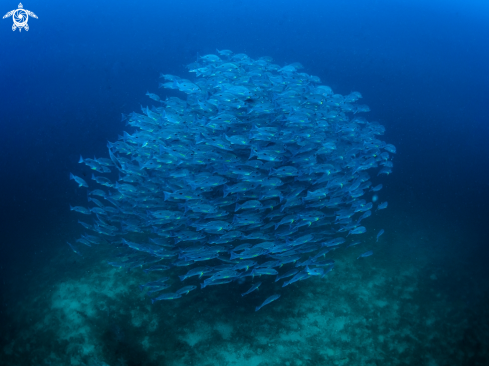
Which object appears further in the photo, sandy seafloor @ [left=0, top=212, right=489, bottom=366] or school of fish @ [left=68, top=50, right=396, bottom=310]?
school of fish @ [left=68, top=50, right=396, bottom=310]

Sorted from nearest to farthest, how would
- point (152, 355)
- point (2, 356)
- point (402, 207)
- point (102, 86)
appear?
point (152, 355) < point (2, 356) < point (402, 207) < point (102, 86)

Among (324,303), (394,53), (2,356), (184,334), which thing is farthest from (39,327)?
(394,53)

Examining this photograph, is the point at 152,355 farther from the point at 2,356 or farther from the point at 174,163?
the point at 174,163

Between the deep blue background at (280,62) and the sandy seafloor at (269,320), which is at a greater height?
the deep blue background at (280,62)

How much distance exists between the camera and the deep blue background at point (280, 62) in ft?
30.9

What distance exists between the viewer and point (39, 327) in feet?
20.5

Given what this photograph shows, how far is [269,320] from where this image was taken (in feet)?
19.7

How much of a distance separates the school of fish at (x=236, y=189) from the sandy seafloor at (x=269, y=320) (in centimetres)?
45

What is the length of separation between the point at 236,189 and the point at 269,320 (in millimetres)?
2863

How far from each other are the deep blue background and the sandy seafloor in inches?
67.2

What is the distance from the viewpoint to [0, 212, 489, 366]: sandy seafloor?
557 centimetres

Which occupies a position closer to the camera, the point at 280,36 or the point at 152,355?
the point at 152,355

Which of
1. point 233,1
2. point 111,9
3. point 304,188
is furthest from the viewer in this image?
point 233,1

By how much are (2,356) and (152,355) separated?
11.1 feet
